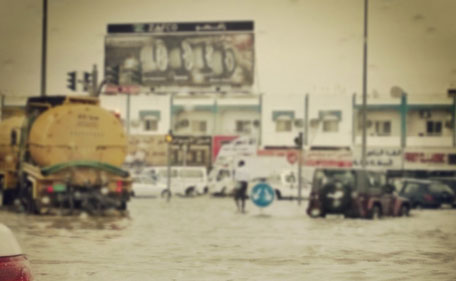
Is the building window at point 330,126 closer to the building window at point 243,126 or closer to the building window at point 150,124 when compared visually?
the building window at point 243,126

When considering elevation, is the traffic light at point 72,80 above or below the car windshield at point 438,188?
above

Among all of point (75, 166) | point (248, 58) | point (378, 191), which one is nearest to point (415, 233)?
point (378, 191)

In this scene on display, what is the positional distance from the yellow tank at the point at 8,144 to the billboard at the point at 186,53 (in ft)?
130

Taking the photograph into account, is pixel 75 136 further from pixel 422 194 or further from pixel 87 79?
pixel 422 194

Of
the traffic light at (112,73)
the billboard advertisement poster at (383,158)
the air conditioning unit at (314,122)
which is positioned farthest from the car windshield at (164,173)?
the air conditioning unit at (314,122)

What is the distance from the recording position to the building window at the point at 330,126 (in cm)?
6625

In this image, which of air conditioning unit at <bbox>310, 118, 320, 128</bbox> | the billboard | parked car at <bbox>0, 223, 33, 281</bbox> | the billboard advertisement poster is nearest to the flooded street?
parked car at <bbox>0, 223, 33, 281</bbox>

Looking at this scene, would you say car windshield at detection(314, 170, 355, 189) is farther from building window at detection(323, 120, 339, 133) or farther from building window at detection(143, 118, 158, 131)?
building window at detection(143, 118, 158, 131)

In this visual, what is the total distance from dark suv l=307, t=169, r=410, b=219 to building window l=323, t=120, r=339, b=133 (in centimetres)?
3919

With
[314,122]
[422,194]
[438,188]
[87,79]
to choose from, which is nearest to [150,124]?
[314,122]

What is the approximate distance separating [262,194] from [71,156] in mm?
5646

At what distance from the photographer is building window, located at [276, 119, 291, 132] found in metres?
66.8

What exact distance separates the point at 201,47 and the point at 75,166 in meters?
47.7

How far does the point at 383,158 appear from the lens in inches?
2488
